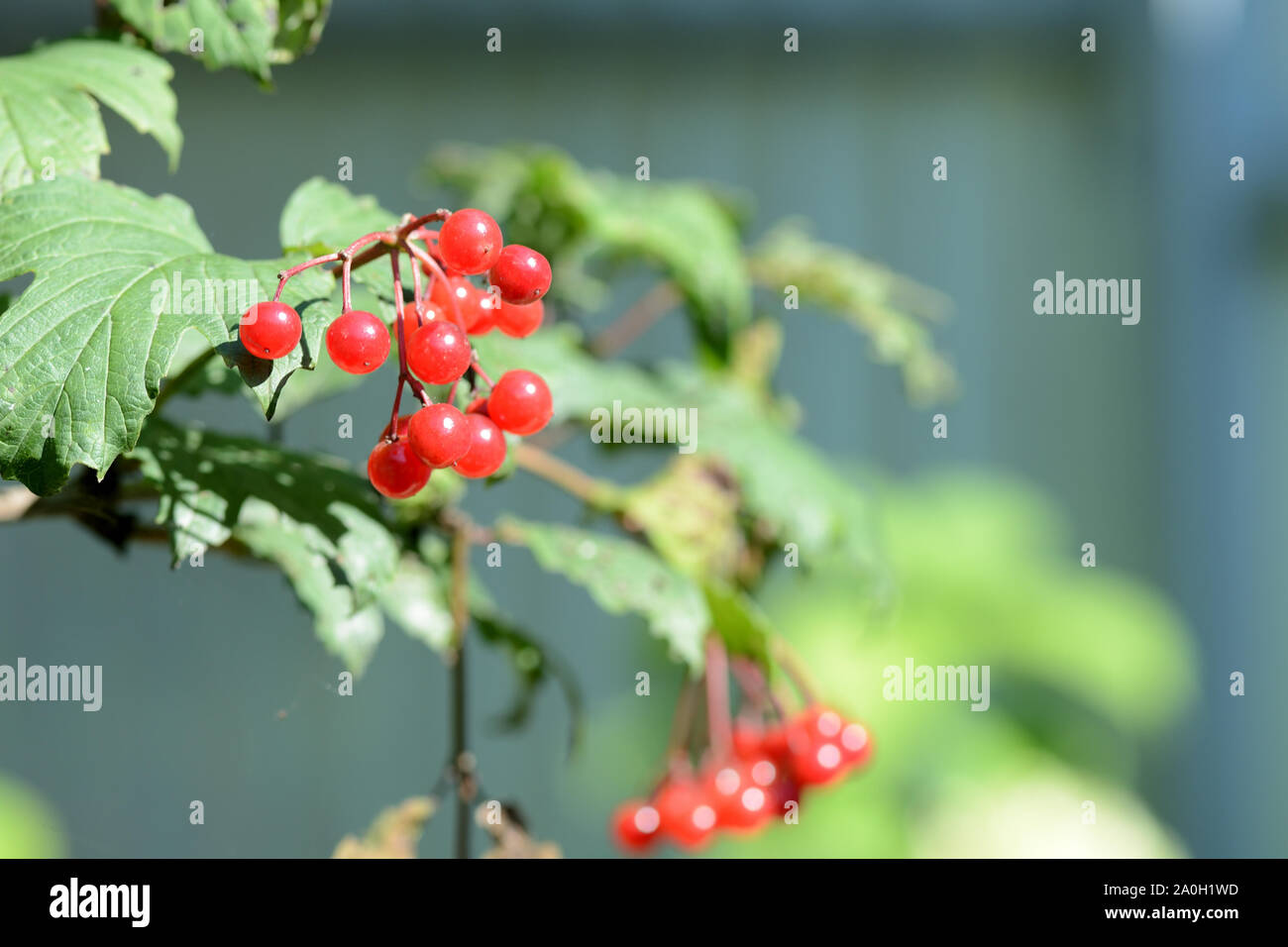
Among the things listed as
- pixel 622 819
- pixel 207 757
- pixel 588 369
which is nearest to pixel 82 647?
pixel 207 757

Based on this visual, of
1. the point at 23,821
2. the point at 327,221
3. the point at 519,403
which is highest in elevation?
the point at 327,221

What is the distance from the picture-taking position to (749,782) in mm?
1099

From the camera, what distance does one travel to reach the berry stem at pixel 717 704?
3.64ft

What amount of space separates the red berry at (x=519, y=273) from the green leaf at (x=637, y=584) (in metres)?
0.29

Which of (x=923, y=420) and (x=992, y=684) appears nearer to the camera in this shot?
(x=992, y=684)

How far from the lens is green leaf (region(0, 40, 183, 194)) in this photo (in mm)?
634

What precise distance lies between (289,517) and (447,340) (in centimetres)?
22

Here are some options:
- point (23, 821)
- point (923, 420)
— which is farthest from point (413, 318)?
point (923, 420)

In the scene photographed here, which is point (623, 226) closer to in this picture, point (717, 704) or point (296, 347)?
point (717, 704)

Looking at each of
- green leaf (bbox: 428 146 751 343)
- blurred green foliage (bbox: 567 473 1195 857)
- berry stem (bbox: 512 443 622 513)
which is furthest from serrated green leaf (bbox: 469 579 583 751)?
blurred green foliage (bbox: 567 473 1195 857)

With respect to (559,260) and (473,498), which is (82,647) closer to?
(473,498)

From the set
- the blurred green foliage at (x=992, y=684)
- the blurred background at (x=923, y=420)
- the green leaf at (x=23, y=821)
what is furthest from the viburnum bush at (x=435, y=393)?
the blurred background at (x=923, y=420)

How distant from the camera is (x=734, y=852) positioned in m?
2.44

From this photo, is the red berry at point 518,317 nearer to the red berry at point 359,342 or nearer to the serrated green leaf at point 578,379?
the red berry at point 359,342
